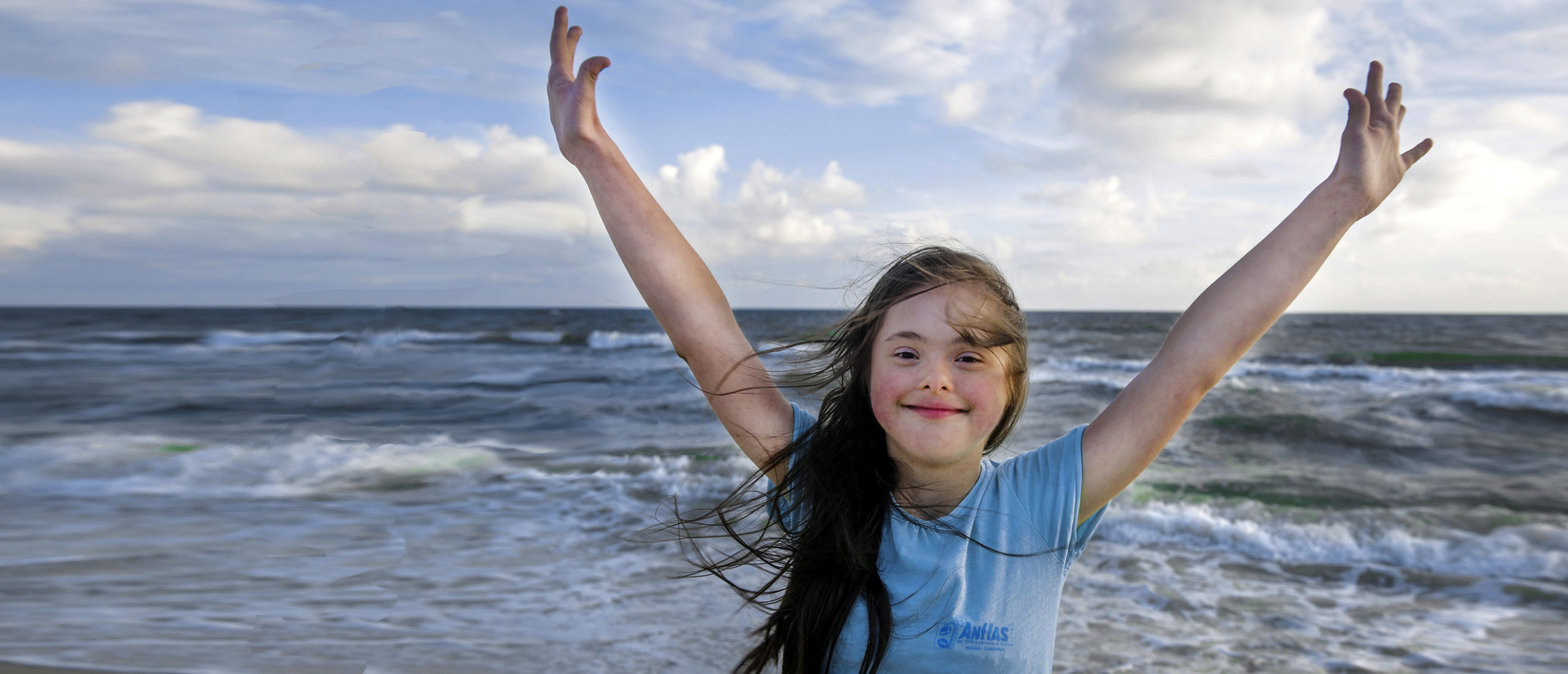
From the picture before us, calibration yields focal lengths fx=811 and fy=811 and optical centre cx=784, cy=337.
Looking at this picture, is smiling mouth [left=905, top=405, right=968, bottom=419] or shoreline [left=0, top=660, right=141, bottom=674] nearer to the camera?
smiling mouth [left=905, top=405, right=968, bottom=419]

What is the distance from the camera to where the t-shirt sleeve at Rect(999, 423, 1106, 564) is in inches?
64.5

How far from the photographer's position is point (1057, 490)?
1667 mm

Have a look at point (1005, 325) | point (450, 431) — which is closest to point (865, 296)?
point (1005, 325)

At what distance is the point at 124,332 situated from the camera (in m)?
27.0

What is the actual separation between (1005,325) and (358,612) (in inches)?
147

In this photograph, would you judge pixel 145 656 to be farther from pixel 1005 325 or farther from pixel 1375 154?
pixel 1375 154

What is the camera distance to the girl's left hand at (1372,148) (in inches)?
65.6

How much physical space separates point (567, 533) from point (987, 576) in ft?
15.6

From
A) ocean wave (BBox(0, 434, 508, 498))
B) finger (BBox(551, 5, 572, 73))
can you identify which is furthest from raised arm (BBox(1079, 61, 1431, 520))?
ocean wave (BBox(0, 434, 508, 498))

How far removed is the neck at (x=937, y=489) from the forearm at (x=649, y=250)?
546mm

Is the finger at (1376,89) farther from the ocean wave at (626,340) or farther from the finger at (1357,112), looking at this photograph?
the ocean wave at (626,340)

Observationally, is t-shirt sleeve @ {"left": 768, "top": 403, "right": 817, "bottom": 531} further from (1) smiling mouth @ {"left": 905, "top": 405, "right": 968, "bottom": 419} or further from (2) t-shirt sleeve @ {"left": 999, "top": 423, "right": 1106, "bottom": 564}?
(2) t-shirt sleeve @ {"left": 999, "top": 423, "right": 1106, "bottom": 564}

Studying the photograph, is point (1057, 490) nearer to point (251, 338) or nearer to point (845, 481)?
point (845, 481)

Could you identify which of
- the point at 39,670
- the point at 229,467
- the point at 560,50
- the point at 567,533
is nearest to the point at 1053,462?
the point at 560,50
